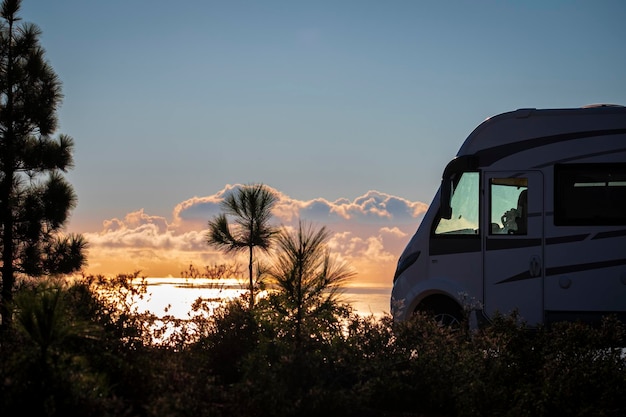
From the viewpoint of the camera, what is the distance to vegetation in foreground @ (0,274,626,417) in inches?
231

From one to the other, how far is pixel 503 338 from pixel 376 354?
4.63 feet

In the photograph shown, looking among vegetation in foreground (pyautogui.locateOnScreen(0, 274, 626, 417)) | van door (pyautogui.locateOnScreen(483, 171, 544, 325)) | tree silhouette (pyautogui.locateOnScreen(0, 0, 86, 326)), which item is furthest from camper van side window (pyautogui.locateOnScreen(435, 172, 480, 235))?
tree silhouette (pyautogui.locateOnScreen(0, 0, 86, 326))

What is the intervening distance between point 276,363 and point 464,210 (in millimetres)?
6019

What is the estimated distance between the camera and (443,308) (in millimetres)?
12156

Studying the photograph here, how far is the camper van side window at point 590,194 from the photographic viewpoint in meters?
11.7

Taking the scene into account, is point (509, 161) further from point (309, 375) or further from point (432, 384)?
point (309, 375)

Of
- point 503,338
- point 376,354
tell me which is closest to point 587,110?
point 503,338

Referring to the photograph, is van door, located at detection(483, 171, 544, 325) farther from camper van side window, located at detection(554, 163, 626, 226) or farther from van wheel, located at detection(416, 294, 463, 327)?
van wheel, located at detection(416, 294, 463, 327)

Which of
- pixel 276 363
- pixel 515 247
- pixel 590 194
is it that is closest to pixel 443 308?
pixel 515 247

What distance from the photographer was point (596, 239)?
38.2 ft

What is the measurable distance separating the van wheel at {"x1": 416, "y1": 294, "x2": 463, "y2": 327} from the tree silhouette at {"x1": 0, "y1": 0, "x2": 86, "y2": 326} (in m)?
14.3

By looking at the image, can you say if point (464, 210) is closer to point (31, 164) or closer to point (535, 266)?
point (535, 266)

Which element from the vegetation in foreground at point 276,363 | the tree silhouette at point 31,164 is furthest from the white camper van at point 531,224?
A: the tree silhouette at point 31,164

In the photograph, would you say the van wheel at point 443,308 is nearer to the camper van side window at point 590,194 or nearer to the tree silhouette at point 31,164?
the camper van side window at point 590,194
